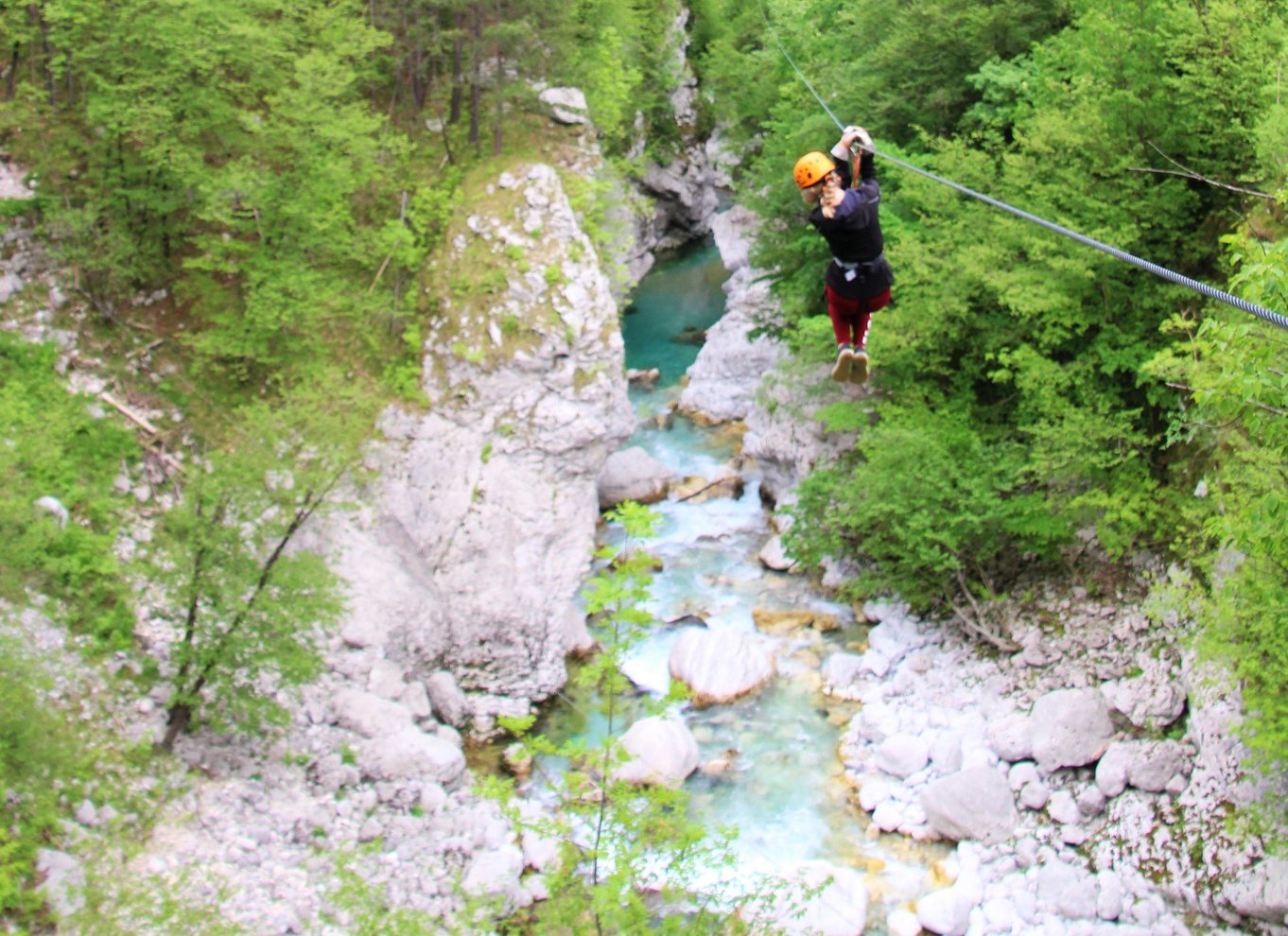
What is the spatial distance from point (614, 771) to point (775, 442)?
9349 mm

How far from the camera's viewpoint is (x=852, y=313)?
28.6ft

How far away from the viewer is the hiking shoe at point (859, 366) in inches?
341

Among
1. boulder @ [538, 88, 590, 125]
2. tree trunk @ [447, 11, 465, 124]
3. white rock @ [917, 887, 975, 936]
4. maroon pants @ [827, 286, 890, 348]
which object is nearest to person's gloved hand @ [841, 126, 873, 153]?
maroon pants @ [827, 286, 890, 348]

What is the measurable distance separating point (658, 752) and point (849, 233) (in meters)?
10.8

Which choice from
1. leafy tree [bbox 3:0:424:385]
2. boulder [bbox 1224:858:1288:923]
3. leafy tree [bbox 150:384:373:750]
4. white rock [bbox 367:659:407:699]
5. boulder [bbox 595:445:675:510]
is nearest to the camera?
boulder [bbox 1224:858:1288:923]

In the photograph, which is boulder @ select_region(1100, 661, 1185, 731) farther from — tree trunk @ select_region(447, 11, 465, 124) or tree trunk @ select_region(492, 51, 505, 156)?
tree trunk @ select_region(447, 11, 465, 124)

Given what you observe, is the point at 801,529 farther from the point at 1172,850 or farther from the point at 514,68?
the point at 514,68

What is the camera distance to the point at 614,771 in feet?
53.8

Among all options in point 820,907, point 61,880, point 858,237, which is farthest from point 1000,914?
point 61,880

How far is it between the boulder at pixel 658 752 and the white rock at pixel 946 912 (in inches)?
152

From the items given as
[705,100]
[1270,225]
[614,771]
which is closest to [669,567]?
[614,771]

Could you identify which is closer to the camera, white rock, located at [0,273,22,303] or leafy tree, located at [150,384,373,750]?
leafy tree, located at [150,384,373,750]

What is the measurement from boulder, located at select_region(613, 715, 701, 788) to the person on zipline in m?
9.03

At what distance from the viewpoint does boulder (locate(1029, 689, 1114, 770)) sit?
51.2 ft
